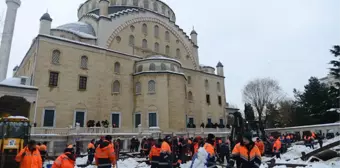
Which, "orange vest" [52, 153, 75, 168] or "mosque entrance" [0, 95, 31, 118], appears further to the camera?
"mosque entrance" [0, 95, 31, 118]

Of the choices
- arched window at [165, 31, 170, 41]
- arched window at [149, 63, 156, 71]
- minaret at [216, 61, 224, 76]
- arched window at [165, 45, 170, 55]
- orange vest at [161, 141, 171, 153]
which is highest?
arched window at [165, 31, 170, 41]

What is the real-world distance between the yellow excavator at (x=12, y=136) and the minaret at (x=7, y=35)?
49.1ft

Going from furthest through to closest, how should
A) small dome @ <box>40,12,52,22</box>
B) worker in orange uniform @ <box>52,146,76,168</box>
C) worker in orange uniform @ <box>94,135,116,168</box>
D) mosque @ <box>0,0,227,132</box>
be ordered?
small dome @ <box>40,12,52,22</box>
mosque @ <box>0,0,227,132</box>
worker in orange uniform @ <box>94,135,116,168</box>
worker in orange uniform @ <box>52,146,76,168</box>

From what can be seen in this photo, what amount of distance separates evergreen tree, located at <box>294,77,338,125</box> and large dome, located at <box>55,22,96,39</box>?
104ft

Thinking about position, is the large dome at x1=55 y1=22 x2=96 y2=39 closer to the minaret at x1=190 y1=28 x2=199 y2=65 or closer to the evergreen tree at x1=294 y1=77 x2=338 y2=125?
the minaret at x1=190 y1=28 x2=199 y2=65

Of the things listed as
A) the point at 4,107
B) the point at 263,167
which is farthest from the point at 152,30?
the point at 263,167

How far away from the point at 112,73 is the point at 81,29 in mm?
6310

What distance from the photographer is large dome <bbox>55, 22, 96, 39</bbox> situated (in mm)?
26081

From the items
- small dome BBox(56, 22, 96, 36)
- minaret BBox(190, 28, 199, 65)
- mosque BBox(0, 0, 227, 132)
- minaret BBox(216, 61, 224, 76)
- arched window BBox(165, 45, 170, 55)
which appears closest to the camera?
mosque BBox(0, 0, 227, 132)

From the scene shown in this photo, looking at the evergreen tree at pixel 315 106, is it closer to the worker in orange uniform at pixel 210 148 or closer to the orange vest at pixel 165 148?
the orange vest at pixel 165 148

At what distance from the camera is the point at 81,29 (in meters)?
27.4

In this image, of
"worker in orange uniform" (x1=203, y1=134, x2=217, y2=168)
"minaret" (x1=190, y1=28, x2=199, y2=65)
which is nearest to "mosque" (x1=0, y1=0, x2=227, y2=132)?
"minaret" (x1=190, y1=28, x2=199, y2=65)

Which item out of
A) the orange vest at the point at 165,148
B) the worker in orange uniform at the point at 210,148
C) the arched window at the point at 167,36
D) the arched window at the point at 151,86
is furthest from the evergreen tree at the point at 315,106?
the worker in orange uniform at the point at 210,148

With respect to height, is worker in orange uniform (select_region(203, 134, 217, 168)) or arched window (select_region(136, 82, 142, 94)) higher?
arched window (select_region(136, 82, 142, 94))
